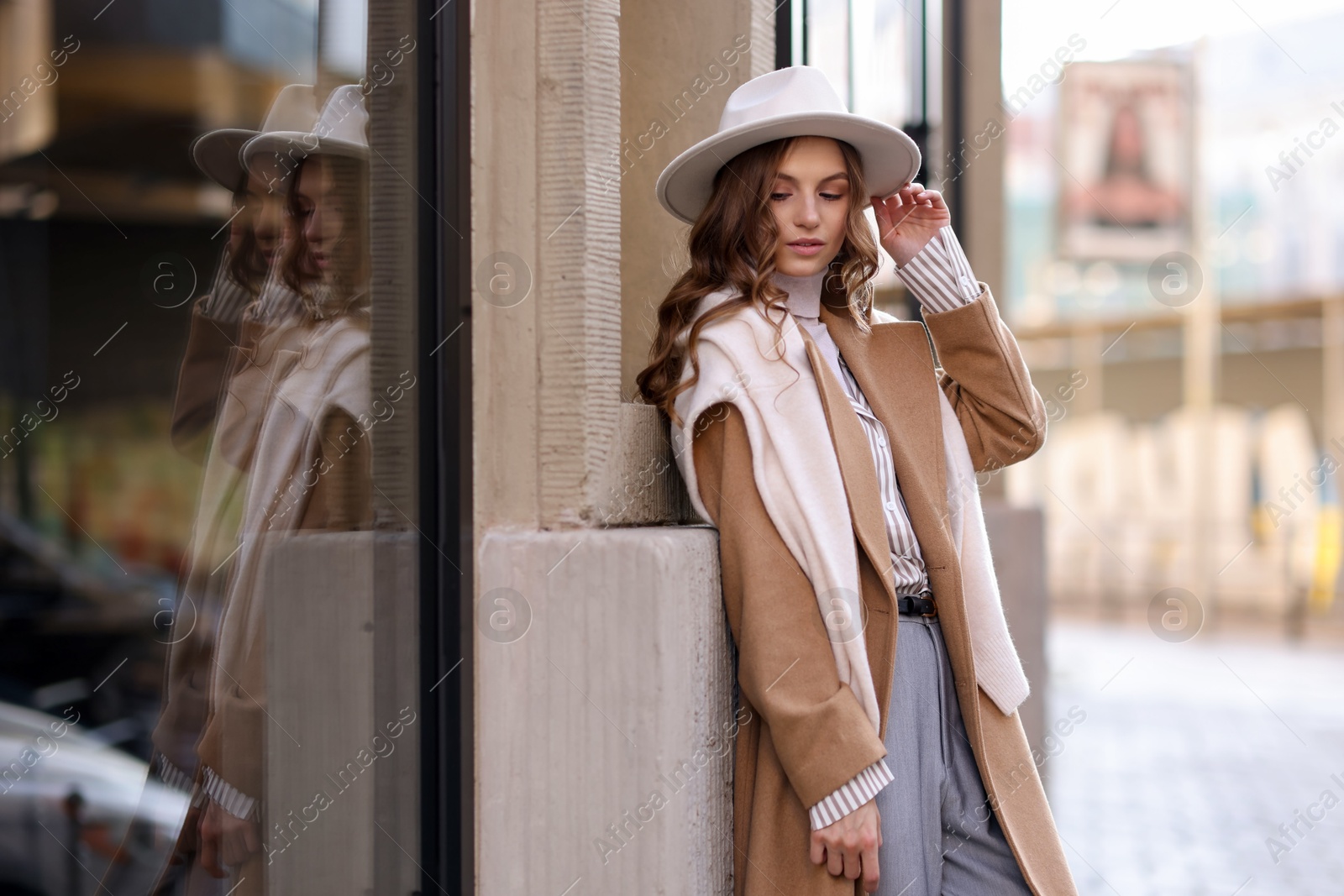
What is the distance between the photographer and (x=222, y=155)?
151cm

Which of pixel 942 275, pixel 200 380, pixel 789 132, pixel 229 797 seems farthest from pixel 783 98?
pixel 229 797

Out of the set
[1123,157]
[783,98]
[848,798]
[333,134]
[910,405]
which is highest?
[1123,157]

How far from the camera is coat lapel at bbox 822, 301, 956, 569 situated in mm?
2160

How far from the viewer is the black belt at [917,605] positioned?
214cm

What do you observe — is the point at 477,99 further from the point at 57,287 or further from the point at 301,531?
the point at 57,287

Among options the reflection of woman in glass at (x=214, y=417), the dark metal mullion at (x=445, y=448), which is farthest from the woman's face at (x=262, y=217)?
the dark metal mullion at (x=445, y=448)

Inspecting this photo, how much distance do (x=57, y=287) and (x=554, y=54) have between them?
120 cm

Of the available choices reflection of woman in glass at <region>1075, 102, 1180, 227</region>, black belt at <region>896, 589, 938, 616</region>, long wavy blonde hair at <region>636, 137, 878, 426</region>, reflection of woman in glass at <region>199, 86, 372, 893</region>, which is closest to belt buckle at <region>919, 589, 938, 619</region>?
black belt at <region>896, 589, 938, 616</region>

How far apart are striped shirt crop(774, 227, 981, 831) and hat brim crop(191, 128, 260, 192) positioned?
1.09m

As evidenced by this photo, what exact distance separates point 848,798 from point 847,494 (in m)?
0.53

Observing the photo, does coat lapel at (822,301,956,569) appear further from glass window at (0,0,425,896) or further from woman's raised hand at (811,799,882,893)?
glass window at (0,0,425,896)

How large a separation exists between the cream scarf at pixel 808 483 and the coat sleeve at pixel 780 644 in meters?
0.03

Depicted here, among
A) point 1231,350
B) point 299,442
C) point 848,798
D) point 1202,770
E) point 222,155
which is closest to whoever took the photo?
point 222,155

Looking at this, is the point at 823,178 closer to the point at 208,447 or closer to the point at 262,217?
the point at 262,217
